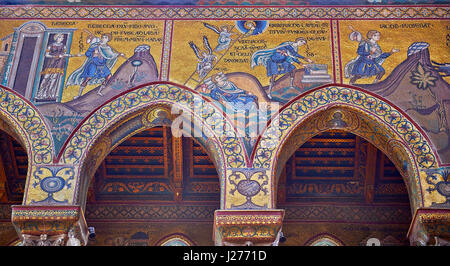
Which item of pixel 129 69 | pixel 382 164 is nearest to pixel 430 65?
pixel 382 164

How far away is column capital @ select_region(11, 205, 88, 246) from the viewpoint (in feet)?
31.2

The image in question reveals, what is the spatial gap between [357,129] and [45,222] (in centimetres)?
464

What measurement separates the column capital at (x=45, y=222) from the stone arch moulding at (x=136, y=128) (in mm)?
214

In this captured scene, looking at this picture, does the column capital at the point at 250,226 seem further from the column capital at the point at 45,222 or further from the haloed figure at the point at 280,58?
the haloed figure at the point at 280,58

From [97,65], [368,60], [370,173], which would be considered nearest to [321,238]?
[370,173]

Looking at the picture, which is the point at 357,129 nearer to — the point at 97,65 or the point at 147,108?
the point at 147,108

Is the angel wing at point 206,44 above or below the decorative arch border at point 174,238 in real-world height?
above

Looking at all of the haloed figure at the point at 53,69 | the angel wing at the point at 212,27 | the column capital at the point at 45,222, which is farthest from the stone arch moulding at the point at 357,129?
the haloed figure at the point at 53,69

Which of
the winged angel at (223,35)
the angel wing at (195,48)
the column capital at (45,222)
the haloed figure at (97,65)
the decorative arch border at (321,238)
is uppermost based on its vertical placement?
the winged angel at (223,35)

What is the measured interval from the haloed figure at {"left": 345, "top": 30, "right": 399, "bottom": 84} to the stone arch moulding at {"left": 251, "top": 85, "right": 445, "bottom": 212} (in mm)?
311

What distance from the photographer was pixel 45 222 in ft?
31.3

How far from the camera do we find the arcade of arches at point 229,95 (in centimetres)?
972
